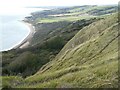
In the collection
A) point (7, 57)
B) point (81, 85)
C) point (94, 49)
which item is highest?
point (81, 85)

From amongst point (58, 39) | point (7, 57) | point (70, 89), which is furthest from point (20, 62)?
point (70, 89)

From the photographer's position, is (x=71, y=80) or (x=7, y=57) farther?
(x=7, y=57)

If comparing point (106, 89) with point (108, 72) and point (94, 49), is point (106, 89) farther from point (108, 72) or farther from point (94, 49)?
point (94, 49)

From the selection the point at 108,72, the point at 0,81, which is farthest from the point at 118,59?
the point at 0,81

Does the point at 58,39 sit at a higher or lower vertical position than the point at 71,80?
lower

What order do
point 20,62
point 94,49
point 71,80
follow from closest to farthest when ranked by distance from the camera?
point 71,80
point 94,49
point 20,62

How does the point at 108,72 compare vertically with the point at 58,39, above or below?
above

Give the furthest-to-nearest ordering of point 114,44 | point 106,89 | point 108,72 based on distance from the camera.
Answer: point 114,44, point 108,72, point 106,89

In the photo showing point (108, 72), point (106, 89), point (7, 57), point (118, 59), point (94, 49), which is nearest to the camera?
point (106, 89)

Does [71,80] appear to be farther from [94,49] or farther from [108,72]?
[94,49]
